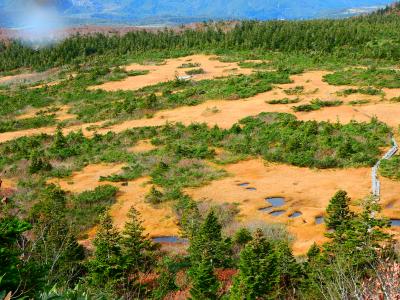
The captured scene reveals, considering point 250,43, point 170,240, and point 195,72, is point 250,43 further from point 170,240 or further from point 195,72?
point 170,240

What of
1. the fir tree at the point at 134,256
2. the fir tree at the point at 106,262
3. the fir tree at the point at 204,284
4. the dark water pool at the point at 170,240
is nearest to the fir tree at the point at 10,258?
the fir tree at the point at 204,284

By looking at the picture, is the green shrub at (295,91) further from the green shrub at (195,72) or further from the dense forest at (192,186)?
the green shrub at (195,72)

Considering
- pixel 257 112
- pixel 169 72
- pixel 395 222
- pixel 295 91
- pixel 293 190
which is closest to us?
pixel 395 222

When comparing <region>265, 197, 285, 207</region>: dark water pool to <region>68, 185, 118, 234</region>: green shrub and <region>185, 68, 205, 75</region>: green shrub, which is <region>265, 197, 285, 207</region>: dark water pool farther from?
<region>185, 68, 205, 75</region>: green shrub

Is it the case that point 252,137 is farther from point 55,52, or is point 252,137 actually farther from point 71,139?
point 55,52

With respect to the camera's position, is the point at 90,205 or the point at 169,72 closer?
the point at 90,205

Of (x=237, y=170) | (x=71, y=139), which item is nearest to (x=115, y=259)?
(x=237, y=170)

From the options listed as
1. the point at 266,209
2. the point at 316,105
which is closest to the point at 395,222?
the point at 266,209

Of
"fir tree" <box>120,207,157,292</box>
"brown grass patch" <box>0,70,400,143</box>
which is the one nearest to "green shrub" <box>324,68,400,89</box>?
"brown grass patch" <box>0,70,400,143</box>
